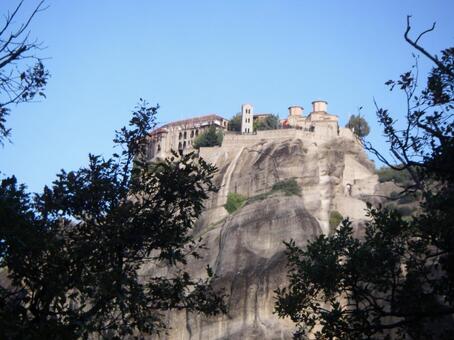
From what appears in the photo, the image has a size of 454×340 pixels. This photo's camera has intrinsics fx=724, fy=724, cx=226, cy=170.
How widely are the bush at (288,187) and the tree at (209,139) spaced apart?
14744 millimetres

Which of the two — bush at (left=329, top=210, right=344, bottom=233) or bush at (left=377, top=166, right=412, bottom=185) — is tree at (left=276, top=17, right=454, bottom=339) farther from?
bush at (left=377, top=166, right=412, bottom=185)

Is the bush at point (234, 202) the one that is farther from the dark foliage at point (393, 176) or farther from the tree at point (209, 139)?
the dark foliage at point (393, 176)

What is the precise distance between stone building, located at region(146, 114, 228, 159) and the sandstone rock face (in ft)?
34.4

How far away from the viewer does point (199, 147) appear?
73688 mm

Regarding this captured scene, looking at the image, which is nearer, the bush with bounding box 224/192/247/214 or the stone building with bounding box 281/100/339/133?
the bush with bounding box 224/192/247/214

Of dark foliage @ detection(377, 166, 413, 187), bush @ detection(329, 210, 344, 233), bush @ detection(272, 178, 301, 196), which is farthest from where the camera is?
dark foliage @ detection(377, 166, 413, 187)

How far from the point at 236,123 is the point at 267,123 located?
18.1 feet

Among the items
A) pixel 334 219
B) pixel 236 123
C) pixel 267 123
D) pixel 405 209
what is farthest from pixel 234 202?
pixel 236 123

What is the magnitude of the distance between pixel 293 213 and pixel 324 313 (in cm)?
4167

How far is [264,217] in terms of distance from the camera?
53.1 metres

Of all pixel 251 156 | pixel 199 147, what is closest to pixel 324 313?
pixel 251 156

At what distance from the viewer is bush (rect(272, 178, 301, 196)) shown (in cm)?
5902

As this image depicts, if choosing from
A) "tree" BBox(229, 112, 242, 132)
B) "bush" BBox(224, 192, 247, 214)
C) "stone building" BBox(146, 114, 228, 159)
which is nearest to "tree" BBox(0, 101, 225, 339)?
"bush" BBox(224, 192, 247, 214)

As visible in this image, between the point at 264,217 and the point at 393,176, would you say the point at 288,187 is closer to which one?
the point at 264,217
